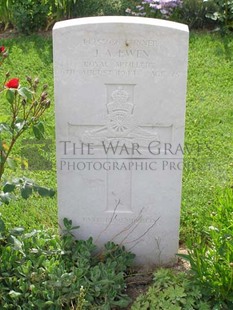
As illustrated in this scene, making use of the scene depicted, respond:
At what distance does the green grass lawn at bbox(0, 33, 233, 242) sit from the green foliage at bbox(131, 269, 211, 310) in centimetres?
60

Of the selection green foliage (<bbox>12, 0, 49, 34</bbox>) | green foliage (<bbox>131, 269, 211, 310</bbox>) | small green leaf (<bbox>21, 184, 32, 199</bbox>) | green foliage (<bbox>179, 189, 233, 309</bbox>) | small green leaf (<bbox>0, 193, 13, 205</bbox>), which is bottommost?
green foliage (<bbox>131, 269, 211, 310</bbox>)

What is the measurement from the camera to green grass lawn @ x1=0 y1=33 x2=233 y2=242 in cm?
380

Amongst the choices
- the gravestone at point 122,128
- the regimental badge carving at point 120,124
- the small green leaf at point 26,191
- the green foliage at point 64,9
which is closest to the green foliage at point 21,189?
the small green leaf at point 26,191

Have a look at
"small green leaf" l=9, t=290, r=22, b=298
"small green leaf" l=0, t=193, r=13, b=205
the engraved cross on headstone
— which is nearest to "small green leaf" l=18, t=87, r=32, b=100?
the engraved cross on headstone

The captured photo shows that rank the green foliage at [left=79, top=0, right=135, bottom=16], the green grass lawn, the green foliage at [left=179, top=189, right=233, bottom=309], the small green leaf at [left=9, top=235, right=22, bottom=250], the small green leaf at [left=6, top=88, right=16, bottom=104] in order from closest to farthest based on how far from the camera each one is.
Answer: the small green leaf at [left=6, top=88, right=16, bottom=104]
the green foliage at [left=179, top=189, right=233, bottom=309]
the small green leaf at [left=9, top=235, right=22, bottom=250]
the green grass lawn
the green foliage at [left=79, top=0, right=135, bottom=16]

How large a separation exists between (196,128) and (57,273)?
7.78 ft

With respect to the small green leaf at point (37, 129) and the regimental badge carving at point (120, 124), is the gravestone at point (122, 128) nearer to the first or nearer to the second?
the regimental badge carving at point (120, 124)

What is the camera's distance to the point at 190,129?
4.91 meters

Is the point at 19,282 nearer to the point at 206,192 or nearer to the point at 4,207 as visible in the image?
the point at 4,207

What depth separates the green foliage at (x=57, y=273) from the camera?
2893mm

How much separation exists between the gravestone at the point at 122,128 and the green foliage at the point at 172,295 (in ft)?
1.20

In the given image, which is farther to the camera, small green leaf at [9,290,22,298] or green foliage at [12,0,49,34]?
green foliage at [12,0,49,34]

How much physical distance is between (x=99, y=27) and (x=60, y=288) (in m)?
1.34

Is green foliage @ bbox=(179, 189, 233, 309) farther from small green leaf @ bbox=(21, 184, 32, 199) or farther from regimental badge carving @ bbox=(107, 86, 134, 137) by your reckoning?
small green leaf @ bbox=(21, 184, 32, 199)
